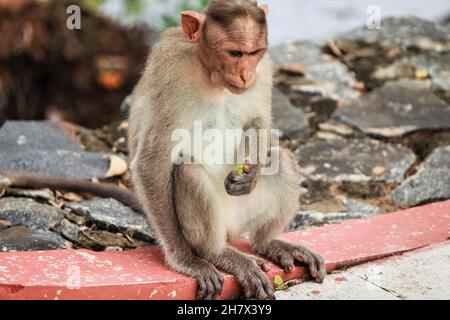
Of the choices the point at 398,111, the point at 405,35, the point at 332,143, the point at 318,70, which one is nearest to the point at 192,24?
the point at 332,143

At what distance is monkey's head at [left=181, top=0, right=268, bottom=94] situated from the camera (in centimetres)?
404

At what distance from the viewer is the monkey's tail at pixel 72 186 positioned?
17.8ft

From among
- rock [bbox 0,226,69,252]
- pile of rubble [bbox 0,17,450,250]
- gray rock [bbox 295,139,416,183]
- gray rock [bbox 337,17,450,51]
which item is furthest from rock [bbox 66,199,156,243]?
gray rock [bbox 337,17,450,51]

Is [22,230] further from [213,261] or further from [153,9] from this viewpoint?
[153,9]

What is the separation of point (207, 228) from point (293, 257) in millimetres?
449

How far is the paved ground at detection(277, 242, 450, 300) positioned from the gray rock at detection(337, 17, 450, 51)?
371 cm

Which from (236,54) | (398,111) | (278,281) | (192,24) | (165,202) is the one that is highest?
(192,24)

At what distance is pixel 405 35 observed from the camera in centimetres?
814

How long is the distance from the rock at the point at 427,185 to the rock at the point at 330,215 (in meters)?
0.22

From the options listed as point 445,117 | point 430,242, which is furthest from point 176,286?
point 445,117

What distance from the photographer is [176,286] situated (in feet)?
13.6

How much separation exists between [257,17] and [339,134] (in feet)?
8.84

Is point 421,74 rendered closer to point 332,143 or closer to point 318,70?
point 318,70

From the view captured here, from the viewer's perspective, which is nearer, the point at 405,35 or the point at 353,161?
the point at 353,161
